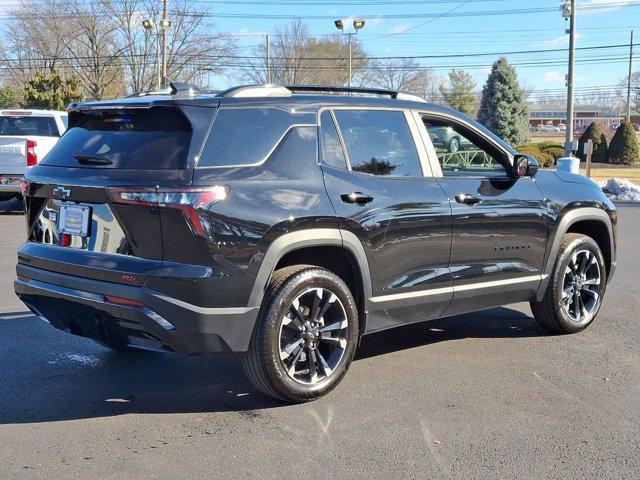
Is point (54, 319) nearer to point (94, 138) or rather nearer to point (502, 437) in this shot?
point (94, 138)

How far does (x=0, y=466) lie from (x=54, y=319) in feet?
3.69

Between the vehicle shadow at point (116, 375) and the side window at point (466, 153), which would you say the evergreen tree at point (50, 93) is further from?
the side window at point (466, 153)

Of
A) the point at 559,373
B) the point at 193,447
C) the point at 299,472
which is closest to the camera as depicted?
the point at 299,472

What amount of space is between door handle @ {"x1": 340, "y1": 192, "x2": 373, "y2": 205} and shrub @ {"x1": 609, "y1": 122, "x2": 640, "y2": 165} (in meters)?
35.3

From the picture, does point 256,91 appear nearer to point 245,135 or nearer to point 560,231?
point 245,135

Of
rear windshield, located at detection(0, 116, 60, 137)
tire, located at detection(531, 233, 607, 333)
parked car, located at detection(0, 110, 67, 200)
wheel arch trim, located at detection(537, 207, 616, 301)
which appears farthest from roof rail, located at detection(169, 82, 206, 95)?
rear windshield, located at detection(0, 116, 60, 137)

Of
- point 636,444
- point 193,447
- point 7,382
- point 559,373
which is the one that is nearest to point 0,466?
point 193,447

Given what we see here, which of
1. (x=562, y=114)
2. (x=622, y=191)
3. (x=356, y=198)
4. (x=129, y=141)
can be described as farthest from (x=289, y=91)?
(x=562, y=114)

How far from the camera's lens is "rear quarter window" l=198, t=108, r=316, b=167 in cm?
416

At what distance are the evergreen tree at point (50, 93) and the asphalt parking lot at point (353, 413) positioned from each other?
36894mm

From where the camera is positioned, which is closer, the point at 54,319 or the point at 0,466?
the point at 0,466

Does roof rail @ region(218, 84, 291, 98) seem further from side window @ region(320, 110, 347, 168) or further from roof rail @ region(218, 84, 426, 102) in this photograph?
side window @ region(320, 110, 347, 168)

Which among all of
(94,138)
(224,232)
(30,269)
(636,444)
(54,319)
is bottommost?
(636,444)

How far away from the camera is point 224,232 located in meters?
4.00
